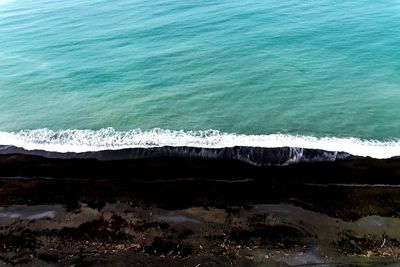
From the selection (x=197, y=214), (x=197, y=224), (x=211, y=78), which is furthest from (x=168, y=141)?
(x=211, y=78)

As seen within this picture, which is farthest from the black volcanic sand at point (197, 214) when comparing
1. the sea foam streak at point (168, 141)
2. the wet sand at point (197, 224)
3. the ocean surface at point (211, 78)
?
the ocean surface at point (211, 78)

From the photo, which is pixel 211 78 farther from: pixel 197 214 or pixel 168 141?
pixel 197 214

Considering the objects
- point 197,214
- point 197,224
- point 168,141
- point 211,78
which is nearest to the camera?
point 197,224

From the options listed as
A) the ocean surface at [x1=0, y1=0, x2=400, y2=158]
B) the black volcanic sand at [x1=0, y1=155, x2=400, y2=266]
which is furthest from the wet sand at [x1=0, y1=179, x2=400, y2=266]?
the ocean surface at [x1=0, y1=0, x2=400, y2=158]

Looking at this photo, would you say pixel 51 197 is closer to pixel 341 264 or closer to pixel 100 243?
pixel 100 243

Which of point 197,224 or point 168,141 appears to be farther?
point 168,141

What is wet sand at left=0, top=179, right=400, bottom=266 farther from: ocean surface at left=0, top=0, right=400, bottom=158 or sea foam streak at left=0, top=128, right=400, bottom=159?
ocean surface at left=0, top=0, right=400, bottom=158
